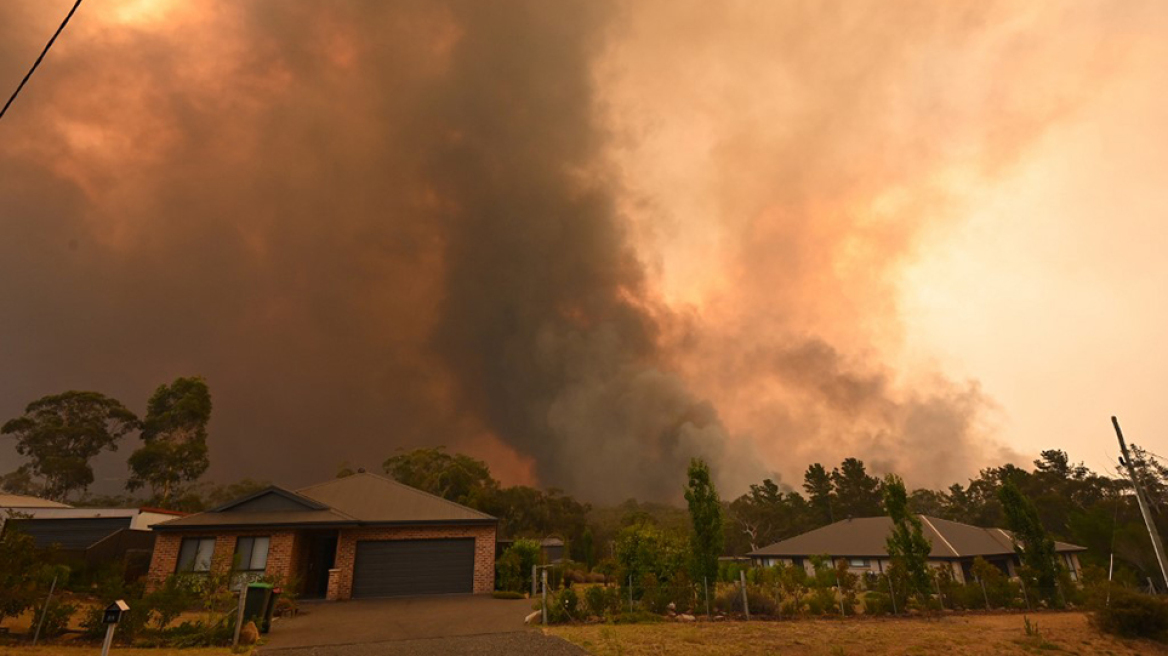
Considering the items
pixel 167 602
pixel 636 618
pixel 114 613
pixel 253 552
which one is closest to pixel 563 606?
pixel 636 618

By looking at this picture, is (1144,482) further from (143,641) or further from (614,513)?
(614,513)

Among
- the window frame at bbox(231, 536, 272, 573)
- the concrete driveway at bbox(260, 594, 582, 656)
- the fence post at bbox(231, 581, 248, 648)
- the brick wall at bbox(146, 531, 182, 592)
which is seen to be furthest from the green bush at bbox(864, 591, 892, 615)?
the brick wall at bbox(146, 531, 182, 592)

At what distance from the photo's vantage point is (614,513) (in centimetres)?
16338

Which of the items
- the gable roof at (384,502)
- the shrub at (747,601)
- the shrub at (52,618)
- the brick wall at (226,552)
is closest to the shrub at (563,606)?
the shrub at (747,601)

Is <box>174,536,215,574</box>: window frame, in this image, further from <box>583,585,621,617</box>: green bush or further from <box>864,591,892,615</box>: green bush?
<box>864,591,892,615</box>: green bush

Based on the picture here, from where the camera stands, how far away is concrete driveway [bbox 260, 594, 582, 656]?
1345 cm

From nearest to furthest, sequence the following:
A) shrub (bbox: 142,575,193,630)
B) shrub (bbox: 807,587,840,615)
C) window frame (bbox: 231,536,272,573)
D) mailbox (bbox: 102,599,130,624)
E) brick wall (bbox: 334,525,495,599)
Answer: mailbox (bbox: 102,599,130,624) < shrub (bbox: 142,575,193,630) < shrub (bbox: 807,587,840,615) < window frame (bbox: 231,536,272,573) < brick wall (bbox: 334,525,495,599)

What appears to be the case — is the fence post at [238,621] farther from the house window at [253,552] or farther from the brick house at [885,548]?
the brick house at [885,548]

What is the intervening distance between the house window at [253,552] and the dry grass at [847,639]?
16263 millimetres

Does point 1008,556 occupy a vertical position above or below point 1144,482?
below

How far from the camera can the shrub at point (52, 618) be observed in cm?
1312

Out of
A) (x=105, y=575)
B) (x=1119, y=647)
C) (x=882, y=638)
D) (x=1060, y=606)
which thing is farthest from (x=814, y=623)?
(x=105, y=575)

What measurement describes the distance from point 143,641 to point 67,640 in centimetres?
169

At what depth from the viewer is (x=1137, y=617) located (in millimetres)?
16406
